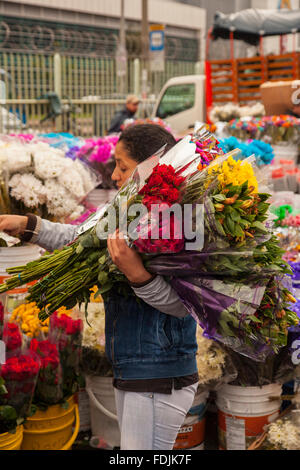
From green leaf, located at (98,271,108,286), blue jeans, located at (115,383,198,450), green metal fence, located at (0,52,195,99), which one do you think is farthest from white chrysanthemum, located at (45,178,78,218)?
green metal fence, located at (0,52,195,99)

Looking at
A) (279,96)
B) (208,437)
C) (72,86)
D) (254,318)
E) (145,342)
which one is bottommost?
(208,437)

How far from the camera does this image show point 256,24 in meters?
10.4

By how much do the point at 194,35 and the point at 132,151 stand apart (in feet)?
77.3

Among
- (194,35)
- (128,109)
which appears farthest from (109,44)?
(128,109)

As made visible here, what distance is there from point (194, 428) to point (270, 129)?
3453mm

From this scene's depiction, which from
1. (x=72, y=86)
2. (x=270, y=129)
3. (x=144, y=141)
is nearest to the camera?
(x=144, y=141)

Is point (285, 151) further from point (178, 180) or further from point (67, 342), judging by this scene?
point (178, 180)

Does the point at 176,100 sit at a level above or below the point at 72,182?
above

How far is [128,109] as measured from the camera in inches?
421

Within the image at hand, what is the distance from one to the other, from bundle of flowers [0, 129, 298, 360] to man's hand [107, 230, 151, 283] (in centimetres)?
3

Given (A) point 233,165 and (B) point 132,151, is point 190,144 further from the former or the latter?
(B) point 132,151

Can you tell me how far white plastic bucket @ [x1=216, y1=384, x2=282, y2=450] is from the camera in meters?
3.15

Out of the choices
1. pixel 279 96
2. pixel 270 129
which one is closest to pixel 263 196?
pixel 279 96

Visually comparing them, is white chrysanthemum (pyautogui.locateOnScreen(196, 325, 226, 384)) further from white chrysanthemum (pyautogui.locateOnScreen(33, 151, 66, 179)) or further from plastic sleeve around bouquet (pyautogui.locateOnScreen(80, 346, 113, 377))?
white chrysanthemum (pyautogui.locateOnScreen(33, 151, 66, 179))
